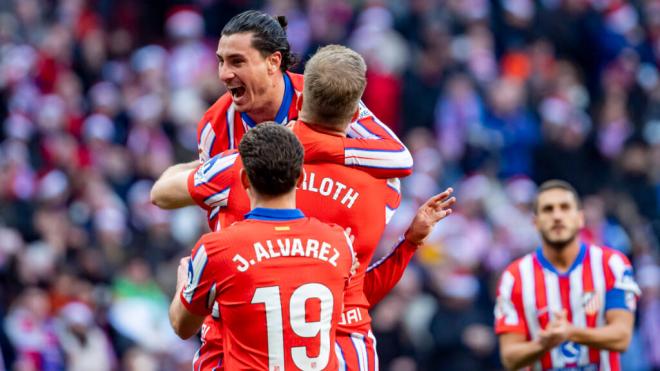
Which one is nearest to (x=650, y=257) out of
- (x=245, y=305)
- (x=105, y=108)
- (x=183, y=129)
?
(x=183, y=129)

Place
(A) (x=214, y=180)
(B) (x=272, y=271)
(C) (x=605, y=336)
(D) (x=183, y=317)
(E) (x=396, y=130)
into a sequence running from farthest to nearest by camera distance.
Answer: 1. (E) (x=396, y=130)
2. (C) (x=605, y=336)
3. (A) (x=214, y=180)
4. (D) (x=183, y=317)
5. (B) (x=272, y=271)

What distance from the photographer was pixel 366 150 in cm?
701

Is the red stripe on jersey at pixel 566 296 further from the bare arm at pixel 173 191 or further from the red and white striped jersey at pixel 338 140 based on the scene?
the bare arm at pixel 173 191

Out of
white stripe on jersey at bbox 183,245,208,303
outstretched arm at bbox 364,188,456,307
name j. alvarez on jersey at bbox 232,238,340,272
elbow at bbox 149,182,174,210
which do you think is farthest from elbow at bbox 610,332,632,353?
white stripe on jersey at bbox 183,245,208,303

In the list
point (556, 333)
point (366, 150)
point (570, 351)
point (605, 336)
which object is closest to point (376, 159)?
point (366, 150)

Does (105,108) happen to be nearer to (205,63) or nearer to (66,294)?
(205,63)

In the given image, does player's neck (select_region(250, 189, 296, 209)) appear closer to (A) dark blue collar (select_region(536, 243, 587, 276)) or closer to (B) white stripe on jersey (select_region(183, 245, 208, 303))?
(B) white stripe on jersey (select_region(183, 245, 208, 303))

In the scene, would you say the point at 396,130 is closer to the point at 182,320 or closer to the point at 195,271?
the point at 182,320

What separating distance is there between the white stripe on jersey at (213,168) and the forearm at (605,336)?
9.88 feet

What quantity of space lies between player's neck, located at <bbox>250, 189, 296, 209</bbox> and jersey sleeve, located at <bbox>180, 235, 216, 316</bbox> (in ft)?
0.93

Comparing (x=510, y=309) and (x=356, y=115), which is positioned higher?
(x=356, y=115)

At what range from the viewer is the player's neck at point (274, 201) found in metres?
6.38

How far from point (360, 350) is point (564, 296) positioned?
2.81m

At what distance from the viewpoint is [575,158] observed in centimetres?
1786
